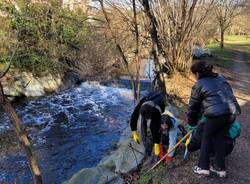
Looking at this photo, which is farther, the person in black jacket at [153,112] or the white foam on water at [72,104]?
the white foam on water at [72,104]

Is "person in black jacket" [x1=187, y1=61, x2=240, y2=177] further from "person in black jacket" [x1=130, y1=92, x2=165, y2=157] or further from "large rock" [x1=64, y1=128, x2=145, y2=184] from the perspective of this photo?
"large rock" [x1=64, y1=128, x2=145, y2=184]

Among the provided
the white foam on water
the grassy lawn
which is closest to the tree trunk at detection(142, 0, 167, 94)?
the white foam on water

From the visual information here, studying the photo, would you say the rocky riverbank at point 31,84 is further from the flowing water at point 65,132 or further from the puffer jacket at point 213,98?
the puffer jacket at point 213,98

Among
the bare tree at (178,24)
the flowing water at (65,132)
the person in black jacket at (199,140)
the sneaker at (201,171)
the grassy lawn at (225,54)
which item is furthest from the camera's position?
the grassy lawn at (225,54)

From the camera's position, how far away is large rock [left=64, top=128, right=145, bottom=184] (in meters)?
5.83

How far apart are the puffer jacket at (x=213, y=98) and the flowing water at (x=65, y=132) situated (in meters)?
4.10

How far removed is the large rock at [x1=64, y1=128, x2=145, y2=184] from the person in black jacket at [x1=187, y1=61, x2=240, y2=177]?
1.62 meters

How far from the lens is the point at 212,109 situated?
430cm

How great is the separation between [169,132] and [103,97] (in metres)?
9.49

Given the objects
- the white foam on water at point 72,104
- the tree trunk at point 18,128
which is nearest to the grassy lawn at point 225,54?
the white foam on water at point 72,104

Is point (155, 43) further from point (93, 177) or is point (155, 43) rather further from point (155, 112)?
point (93, 177)

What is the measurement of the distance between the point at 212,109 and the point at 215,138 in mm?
562

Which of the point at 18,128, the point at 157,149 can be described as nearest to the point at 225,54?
the point at 157,149

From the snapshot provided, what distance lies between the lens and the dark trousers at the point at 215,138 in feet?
14.4
